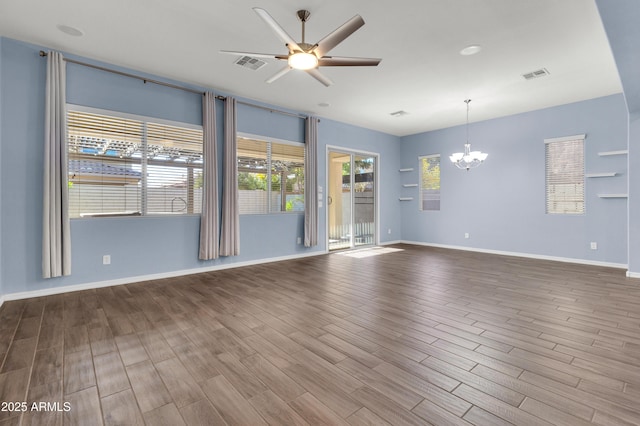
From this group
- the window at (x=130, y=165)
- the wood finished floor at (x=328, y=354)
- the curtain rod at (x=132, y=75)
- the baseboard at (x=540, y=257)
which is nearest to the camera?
the wood finished floor at (x=328, y=354)

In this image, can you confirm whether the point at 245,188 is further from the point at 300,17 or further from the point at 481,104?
the point at 481,104

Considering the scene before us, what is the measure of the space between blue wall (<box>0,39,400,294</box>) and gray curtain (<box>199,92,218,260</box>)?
0.14 m

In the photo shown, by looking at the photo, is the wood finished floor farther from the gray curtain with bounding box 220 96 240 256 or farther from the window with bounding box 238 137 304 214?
the window with bounding box 238 137 304 214

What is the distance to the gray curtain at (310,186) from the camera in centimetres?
633

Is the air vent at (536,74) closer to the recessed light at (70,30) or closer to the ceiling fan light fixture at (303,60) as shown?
the ceiling fan light fixture at (303,60)

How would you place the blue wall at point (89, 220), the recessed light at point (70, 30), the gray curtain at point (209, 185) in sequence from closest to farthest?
1. the recessed light at point (70, 30)
2. the blue wall at point (89, 220)
3. the gray curtain at point (209, 185)

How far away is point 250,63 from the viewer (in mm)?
4090

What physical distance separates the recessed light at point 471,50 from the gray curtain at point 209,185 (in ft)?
12.3

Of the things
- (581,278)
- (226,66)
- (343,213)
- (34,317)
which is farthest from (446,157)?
(34,317)

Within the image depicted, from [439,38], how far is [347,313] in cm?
326

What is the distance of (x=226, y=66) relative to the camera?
13.8 feet

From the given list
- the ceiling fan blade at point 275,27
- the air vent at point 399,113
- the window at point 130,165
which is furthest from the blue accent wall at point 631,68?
the window at point 130,165

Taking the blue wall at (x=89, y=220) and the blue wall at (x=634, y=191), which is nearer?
the blue wall at (x=89, y=220)

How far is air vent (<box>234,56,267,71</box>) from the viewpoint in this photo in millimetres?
3975
